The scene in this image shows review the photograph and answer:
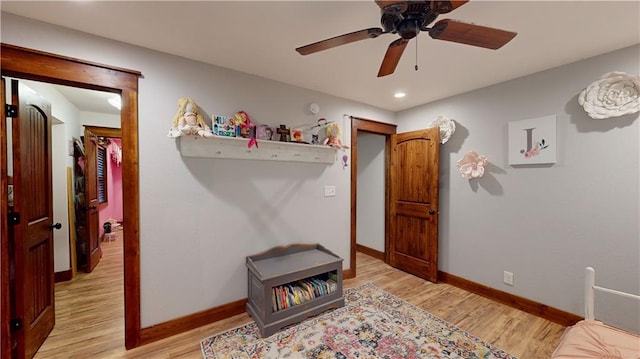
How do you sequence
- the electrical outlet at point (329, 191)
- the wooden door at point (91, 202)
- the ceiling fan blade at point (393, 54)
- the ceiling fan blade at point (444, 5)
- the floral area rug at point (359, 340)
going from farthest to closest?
1. the wooden door at point (91, 202)
2. the electrical outlet at point (329, 191)
3. the floral area rug at point (359, 340)
4. the ceiling fan blade at point (393, 54)
5. the ceiling fan blade at point (444, 5)

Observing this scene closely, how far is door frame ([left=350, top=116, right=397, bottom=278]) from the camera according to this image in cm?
319

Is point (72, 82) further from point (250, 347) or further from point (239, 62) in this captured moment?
point (250, 347)

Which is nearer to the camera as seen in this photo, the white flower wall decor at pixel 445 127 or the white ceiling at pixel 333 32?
the white ceiling at pixel 333 32

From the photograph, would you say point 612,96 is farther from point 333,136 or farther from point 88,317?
point 88,317

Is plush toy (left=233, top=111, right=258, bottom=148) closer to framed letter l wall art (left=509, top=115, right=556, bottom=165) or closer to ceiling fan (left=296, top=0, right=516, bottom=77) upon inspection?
ceiling fan (left=296, top=0, right=516, bottom=77)

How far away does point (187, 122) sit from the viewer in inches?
77.9

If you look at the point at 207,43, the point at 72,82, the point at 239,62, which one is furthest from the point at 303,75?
the point at 72,82

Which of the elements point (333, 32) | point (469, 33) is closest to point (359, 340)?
point (469, 33)

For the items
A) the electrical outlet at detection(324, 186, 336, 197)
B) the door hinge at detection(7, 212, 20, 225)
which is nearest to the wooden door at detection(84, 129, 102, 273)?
the door hinge at detection(7, 212, 20, 225)

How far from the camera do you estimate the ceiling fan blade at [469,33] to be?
1.19m

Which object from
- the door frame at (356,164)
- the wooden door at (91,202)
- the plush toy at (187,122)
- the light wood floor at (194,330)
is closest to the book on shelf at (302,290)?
the light wood floor at (194,330)

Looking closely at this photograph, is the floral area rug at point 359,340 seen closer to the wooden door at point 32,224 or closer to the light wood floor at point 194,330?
the light wood floor at point 194,330

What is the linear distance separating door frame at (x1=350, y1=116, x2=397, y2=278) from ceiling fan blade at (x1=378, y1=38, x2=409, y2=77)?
4.94 feet

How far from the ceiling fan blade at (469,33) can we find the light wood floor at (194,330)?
87.2 inches
